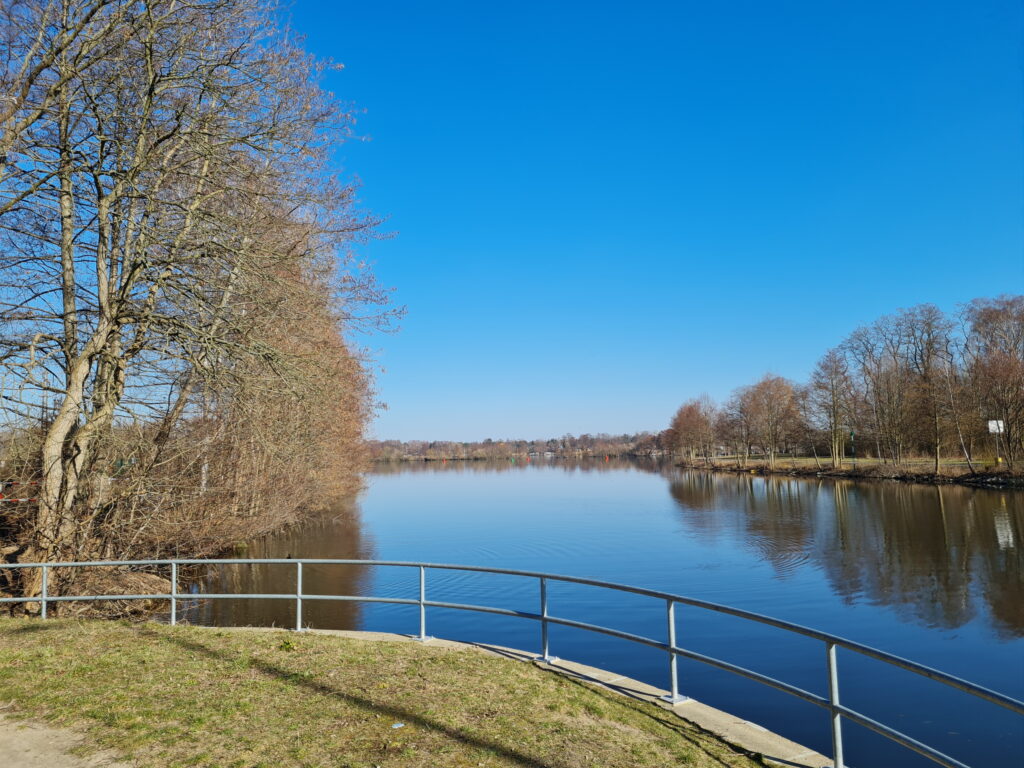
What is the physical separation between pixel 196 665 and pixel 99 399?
6.12 metres

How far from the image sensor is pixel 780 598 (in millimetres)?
18594

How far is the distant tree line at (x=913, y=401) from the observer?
54844mm

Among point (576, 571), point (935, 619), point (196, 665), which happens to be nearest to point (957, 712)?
point (935, 619)

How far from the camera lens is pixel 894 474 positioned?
58938mm

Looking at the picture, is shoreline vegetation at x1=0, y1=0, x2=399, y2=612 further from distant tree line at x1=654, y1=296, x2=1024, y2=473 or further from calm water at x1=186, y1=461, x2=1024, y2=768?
distant tree line at x1=654, y1=296, x2=1024, y2=473

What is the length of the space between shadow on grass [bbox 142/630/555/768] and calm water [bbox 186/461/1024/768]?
6.12 meters

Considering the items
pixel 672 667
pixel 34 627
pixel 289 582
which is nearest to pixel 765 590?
pixel 289 582

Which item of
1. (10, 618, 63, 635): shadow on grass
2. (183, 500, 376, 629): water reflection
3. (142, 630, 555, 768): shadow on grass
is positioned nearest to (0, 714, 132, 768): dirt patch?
(142, 630, 555, 768): shadow on grass

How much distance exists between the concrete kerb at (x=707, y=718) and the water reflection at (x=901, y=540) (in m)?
11.7

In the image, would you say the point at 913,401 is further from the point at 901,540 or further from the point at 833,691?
the point at 833,691

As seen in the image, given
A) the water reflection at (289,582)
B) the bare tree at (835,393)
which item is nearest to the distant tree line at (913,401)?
the bare tree at (835,393)

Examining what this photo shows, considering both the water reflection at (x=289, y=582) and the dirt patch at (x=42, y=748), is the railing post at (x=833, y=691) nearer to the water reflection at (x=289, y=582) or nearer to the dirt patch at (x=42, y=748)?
the dirt patch at (x=42, y=748)

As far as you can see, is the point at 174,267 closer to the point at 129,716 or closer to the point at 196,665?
the point at 196,665

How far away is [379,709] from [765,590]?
16.0 meters
